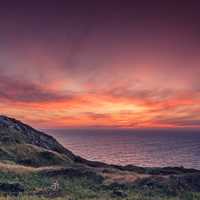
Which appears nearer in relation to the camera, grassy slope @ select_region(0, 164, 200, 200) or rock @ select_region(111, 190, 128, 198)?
grassy slope @ select_region(0, 164, 200, 200)

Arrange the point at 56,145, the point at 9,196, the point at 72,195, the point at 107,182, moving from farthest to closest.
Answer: the point at 56,145 < the point at 107,182 < the point at 72,195 < the point at 9,196

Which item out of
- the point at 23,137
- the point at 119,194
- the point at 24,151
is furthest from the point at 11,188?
the point at 23,137

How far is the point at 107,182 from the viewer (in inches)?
2089

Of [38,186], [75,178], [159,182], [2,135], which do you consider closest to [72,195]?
[38,186]

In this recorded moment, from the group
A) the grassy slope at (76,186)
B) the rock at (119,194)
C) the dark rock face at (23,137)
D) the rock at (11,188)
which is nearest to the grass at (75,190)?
the grassy slope at (76,186)

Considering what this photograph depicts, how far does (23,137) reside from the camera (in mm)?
91500

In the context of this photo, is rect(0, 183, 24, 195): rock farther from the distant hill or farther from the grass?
the distant hill

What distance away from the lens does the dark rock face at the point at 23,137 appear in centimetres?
8536

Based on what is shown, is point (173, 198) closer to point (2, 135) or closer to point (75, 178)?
point (75, 178)

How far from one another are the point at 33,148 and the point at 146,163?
10675 cm

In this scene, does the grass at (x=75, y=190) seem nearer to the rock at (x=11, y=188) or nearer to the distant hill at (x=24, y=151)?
the rock at (x=11, y=188)

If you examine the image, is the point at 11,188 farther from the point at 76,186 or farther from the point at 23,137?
the point at 23,137

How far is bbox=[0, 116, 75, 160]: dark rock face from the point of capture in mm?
85356

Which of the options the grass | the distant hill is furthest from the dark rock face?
the grass
